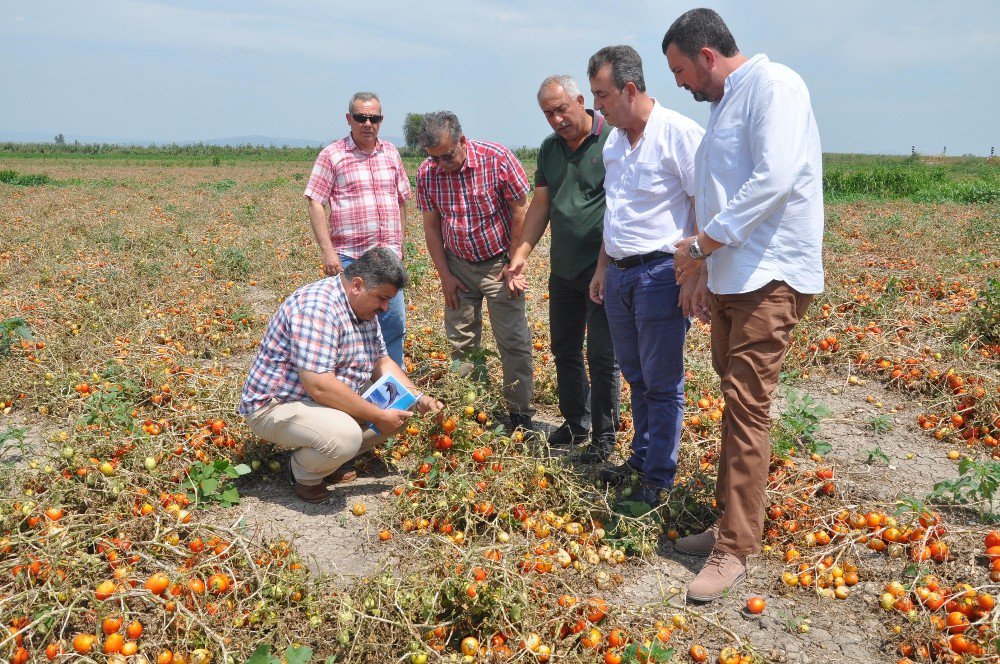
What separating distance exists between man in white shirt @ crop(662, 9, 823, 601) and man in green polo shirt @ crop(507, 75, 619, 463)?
37.1 inches

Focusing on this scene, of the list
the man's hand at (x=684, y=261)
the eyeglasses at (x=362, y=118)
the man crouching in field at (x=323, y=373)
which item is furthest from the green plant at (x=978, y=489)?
the eyeglasses at (x=362, y=118)

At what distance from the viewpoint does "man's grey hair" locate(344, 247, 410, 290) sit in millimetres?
3488

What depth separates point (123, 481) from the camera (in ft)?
10.8

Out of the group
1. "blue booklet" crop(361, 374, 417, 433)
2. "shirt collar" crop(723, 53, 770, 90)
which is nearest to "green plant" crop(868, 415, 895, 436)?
"shirt collar" crop(723, 53, 770, 90)

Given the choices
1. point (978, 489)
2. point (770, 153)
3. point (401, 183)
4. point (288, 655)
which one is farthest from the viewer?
point (401, 183)

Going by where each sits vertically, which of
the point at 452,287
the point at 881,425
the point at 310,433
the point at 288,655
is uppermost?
the point at 452,287

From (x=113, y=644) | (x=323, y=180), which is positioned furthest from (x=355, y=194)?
(x=113, y=644)

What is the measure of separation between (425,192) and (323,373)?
1522 mm

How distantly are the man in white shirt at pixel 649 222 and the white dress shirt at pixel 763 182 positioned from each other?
0.39 m

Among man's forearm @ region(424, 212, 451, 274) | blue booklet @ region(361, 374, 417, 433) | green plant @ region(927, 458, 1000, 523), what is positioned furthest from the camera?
man's forearm @ region(424, 212, 451, 274)

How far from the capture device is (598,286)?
12.3 ft

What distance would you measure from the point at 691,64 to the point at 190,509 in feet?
10.2

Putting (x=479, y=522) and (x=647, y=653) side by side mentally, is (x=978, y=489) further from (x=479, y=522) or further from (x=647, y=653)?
(x=479, y=522)

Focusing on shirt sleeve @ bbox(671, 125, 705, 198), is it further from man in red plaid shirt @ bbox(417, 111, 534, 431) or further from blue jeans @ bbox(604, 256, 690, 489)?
man in red plaid shirt @ bbox(417, 111, 534, 431)
